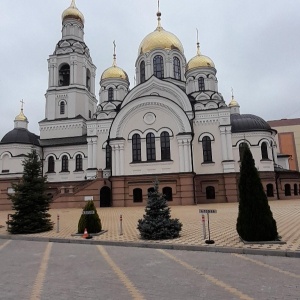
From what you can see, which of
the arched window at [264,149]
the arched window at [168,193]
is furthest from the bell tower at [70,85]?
the arched window at [264,149]

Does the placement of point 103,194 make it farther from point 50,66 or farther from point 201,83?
point 50,66

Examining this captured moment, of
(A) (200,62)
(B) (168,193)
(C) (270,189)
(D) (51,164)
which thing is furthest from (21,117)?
(C) (270,189)

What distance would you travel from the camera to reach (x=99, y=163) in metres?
34.8

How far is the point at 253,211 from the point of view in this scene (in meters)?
9.79

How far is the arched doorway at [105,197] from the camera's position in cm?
3203

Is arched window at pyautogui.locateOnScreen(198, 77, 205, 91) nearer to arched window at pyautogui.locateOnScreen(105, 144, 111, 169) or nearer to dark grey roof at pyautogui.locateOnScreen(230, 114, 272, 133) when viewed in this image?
dark grey roof at pyautogui.locateOnScreen(230, 114, 272, 133)

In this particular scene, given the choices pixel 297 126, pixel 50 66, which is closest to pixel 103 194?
pixel 50 66

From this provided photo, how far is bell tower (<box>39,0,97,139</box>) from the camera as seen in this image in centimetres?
3969

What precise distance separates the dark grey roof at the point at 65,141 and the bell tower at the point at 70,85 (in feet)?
2.05

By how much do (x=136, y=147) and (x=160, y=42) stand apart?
622 inches

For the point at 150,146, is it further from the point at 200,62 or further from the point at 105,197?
the point at 200,62

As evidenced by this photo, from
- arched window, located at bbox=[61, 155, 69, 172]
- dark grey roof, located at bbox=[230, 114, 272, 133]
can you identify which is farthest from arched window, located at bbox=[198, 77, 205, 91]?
arched window, located at bbox=[61, 155, 69, 172]

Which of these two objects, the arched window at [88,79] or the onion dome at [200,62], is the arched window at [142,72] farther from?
the arched window at [88,79]

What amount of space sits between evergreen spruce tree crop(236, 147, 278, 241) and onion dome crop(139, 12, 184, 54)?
31.7 metres
